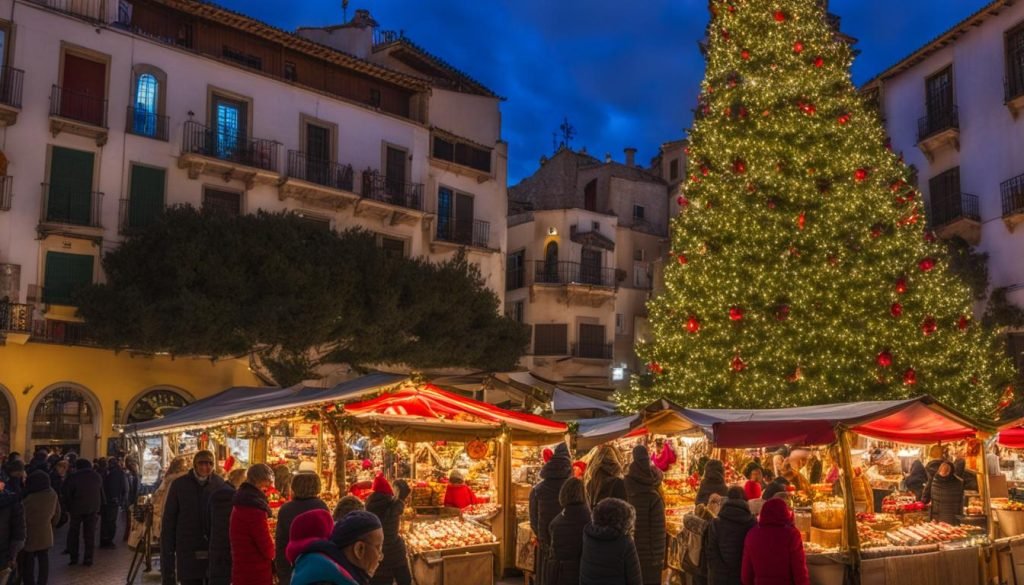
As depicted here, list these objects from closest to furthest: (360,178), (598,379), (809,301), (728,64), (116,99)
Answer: (809,301) → (728,64) → (116,99) → (360,178) → (598,379)

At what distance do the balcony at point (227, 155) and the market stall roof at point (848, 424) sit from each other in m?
19.2

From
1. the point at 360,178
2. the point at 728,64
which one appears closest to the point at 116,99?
the point at 360,178

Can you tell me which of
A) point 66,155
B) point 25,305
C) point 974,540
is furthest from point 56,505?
point 66,155

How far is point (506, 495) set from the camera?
12.1m

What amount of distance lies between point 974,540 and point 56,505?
994cm

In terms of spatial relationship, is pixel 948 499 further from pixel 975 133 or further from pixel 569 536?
pixel 975 133

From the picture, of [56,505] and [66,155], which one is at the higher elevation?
[66,155]

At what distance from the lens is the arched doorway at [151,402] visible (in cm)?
2533

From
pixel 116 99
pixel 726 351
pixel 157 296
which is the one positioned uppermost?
pixel 116 99

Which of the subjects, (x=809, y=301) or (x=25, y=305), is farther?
(x=25, y=305)

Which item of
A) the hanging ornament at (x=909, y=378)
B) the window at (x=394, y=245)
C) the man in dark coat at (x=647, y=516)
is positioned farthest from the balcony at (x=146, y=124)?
the man in dark coat at (x=647, y=516)

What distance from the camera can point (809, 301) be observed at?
18188 millimetres

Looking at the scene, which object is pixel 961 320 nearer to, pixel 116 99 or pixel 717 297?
pixel 717 297

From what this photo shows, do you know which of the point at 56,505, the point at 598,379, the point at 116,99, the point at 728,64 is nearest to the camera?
the point at 56,505
